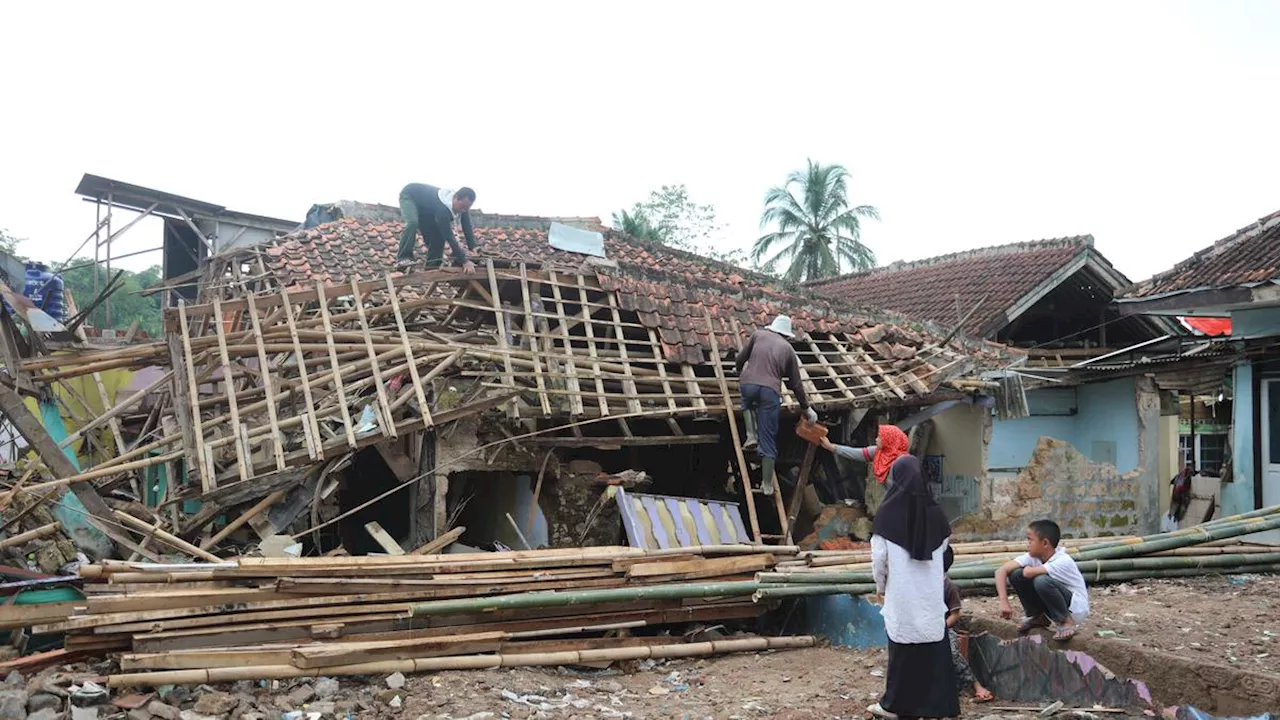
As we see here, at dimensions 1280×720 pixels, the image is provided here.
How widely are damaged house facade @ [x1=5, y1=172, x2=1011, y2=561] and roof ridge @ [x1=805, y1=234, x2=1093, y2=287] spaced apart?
19.1ft

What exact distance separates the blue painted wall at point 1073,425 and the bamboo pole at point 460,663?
977 cm

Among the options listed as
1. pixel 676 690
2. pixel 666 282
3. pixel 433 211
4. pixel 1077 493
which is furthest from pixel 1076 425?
pixel 676 690

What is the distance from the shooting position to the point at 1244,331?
1187cm

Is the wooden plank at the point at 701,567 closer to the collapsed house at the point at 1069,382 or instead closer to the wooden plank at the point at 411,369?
the wooden plank at the point at 411,369

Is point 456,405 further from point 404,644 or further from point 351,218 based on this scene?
point 351,218

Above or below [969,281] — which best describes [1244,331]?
below

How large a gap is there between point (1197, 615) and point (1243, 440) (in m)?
7.07

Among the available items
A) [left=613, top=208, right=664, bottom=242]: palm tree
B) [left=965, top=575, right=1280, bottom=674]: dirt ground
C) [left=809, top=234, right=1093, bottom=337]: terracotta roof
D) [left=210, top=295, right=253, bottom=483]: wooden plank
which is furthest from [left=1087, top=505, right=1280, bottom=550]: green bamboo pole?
[left=613, top=208, right=664, bottom=242]: palm tree

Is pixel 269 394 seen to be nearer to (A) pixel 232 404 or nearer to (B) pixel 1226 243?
(A) pixel 232 404

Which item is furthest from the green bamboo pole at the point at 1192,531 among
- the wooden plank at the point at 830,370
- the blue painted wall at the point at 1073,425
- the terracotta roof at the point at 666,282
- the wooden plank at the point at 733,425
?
the blue painted wall at the point at 1073,425

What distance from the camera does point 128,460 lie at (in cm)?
741

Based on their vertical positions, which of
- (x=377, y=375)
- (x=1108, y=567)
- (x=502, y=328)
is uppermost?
(x=502, y=328)

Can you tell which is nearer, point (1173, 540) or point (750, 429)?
point (1173, 540)

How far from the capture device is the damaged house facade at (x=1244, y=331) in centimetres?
1126
